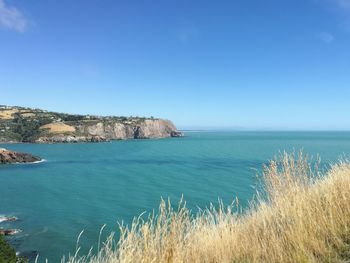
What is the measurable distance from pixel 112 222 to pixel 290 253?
29.5 meters

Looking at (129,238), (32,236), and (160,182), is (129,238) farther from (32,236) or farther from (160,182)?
(160,182)

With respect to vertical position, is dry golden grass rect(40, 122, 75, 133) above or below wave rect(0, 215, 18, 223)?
above

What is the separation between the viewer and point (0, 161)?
80.3 meters

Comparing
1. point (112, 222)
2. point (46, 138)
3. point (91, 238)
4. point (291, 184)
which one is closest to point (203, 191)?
point (112, 222)

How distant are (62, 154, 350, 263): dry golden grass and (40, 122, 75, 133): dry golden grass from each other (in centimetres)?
15646

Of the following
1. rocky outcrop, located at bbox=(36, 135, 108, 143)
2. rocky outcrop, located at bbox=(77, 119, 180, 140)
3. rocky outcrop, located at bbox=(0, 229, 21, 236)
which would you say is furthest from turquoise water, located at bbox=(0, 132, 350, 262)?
rocky outcrop, located at bbox=(77, 119, 180, 140)

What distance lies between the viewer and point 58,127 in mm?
156875

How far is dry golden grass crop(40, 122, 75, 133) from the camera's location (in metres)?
155

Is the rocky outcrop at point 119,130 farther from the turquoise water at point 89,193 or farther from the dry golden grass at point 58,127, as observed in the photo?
the turquoise water at point 89,193

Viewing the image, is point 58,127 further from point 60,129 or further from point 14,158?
point 14,158

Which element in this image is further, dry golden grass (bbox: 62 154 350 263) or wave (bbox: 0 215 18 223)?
wave (bbox: 0 215 18 223)

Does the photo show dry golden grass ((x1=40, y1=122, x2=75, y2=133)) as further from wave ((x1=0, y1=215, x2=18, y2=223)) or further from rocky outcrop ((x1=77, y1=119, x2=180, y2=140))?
wave ((x1=0, y1=215, x2=18, y2=223))

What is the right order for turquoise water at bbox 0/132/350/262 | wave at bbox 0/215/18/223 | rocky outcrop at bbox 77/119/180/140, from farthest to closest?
rocky outcrop at bbox 77/119/180/140
wave at bbox 0/215/18/223
turquoise water at bbox 0/132/350/262

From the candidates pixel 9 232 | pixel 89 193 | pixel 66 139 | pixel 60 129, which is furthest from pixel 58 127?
pixel 9 232
